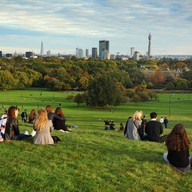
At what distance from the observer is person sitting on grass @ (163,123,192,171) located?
9.62 metres

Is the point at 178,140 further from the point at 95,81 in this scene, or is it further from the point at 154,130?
the point at 95,81

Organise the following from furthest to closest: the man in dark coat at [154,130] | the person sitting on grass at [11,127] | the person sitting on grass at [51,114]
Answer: the person sitting on grass at [51,114], the man in dark coat at [154,130], the person sitting on grass at [11,127]

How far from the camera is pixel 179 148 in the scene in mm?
9617

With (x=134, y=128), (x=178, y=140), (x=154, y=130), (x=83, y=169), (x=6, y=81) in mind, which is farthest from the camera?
(x=6, y=81)

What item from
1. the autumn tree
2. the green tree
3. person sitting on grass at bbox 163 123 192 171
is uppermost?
the autumn tree

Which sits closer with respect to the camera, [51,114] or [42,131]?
[42,131]

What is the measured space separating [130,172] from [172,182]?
106 cm

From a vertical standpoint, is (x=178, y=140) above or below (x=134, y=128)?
above

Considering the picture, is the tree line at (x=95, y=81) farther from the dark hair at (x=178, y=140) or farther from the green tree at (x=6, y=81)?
the dark hair at (x=178, y=140)

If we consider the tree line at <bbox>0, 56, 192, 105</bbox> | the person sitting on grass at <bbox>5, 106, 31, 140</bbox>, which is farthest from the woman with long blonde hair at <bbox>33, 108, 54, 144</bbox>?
the tree line at <bbox>0, 56, 192, 105</bbox>

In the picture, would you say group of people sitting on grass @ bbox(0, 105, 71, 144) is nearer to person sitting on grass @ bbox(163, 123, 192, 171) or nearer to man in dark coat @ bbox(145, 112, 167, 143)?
person sitting on grass @ bbox(163, 123, 192, 171)

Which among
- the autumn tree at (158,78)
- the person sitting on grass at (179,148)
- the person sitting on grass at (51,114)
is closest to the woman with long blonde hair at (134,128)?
the person sitting on grass at (51,114)

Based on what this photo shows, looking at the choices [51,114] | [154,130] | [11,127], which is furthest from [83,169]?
[51,114]

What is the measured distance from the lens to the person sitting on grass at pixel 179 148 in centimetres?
962
